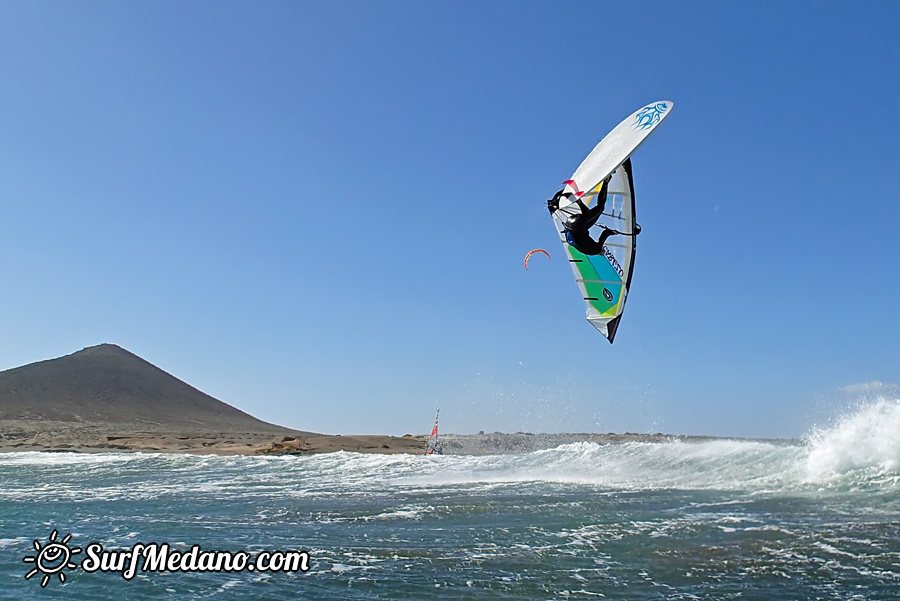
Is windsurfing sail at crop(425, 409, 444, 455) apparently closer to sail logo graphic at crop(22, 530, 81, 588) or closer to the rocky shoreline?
the rocky shoreline

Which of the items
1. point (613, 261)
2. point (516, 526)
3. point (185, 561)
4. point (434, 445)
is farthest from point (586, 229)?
point (434, 445)

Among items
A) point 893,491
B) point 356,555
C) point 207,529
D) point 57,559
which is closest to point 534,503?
point 356,555

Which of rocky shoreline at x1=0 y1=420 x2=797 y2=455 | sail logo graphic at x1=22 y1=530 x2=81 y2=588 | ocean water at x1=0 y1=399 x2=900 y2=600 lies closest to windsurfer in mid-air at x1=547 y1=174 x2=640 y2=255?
ocean water at x1=0 y1=399 x2=900 y2=600

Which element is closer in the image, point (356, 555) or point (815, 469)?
point (356, 555)

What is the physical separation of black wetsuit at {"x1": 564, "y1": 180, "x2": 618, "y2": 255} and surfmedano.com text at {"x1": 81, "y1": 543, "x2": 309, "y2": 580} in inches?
223

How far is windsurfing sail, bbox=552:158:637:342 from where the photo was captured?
34.5ft

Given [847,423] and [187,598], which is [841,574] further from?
[847,423]

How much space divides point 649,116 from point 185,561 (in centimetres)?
817

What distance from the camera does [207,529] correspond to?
8.95 meters

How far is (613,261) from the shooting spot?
419 inches

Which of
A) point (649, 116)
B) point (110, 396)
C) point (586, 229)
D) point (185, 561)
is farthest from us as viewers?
point (110, 396)

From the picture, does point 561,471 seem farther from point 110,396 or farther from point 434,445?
point 110,396

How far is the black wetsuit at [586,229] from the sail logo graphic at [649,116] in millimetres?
907

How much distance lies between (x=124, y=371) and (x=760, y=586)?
6481 centimetres
